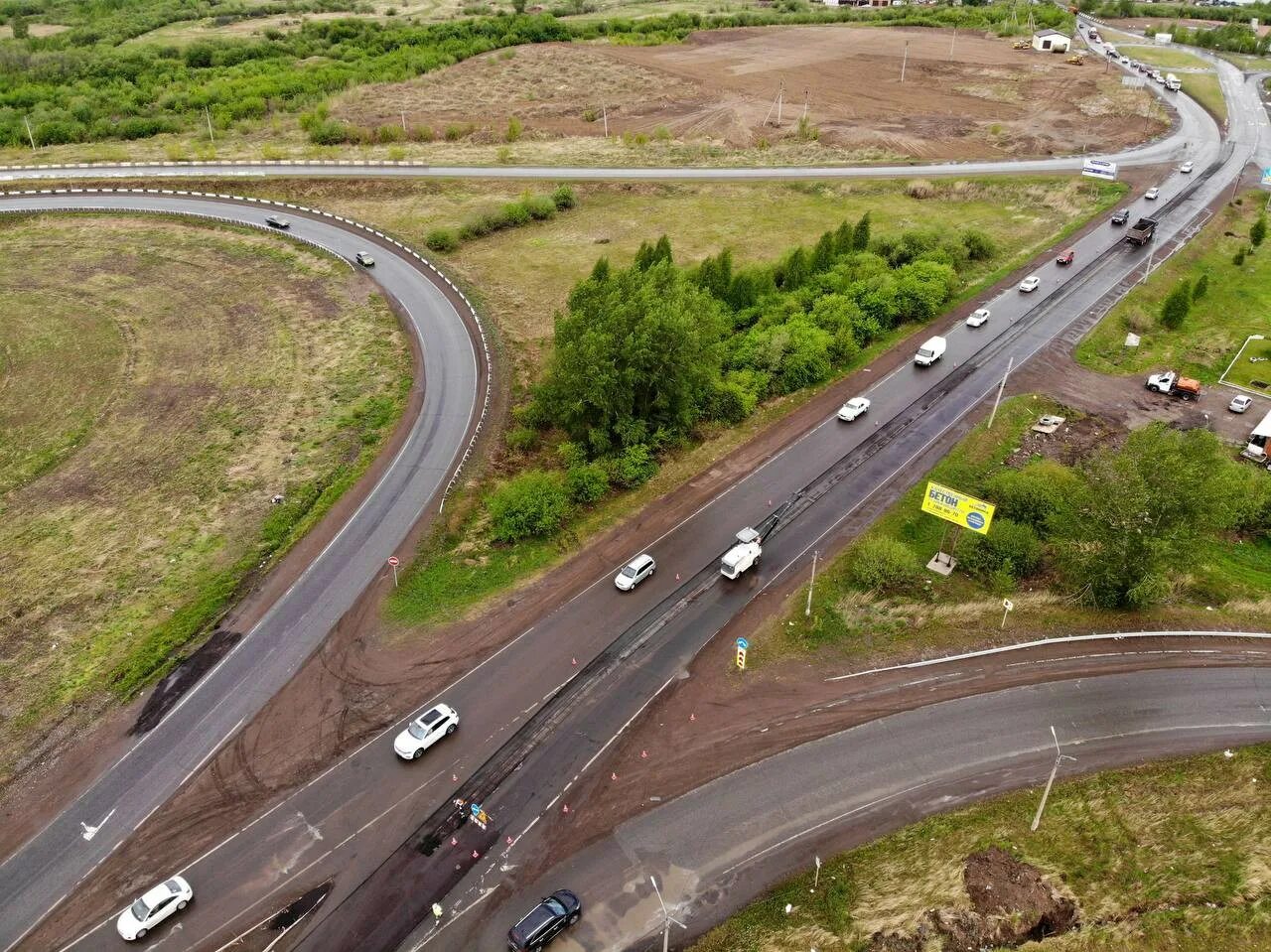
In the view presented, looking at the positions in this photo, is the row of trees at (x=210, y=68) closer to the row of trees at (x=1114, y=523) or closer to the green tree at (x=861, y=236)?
the green tree at (x=861, y=236)

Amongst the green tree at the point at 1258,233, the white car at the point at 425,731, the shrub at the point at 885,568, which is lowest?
the white car at the point at 425,731

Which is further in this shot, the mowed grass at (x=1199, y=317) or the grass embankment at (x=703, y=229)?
the mowed grass at (x=1199, y=317)

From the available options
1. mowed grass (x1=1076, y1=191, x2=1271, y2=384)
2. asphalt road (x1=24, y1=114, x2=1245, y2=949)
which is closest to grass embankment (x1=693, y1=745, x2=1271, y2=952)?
asphalt road (x1=24, y1=114, x2=1245, y2=949)

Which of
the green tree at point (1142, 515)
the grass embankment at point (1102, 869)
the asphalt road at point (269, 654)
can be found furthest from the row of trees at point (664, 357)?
the grass embankment at point (1102, 869)

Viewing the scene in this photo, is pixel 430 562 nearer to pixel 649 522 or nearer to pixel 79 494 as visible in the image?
pixel 649 522

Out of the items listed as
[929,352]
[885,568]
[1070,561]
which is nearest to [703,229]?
[929,352]
